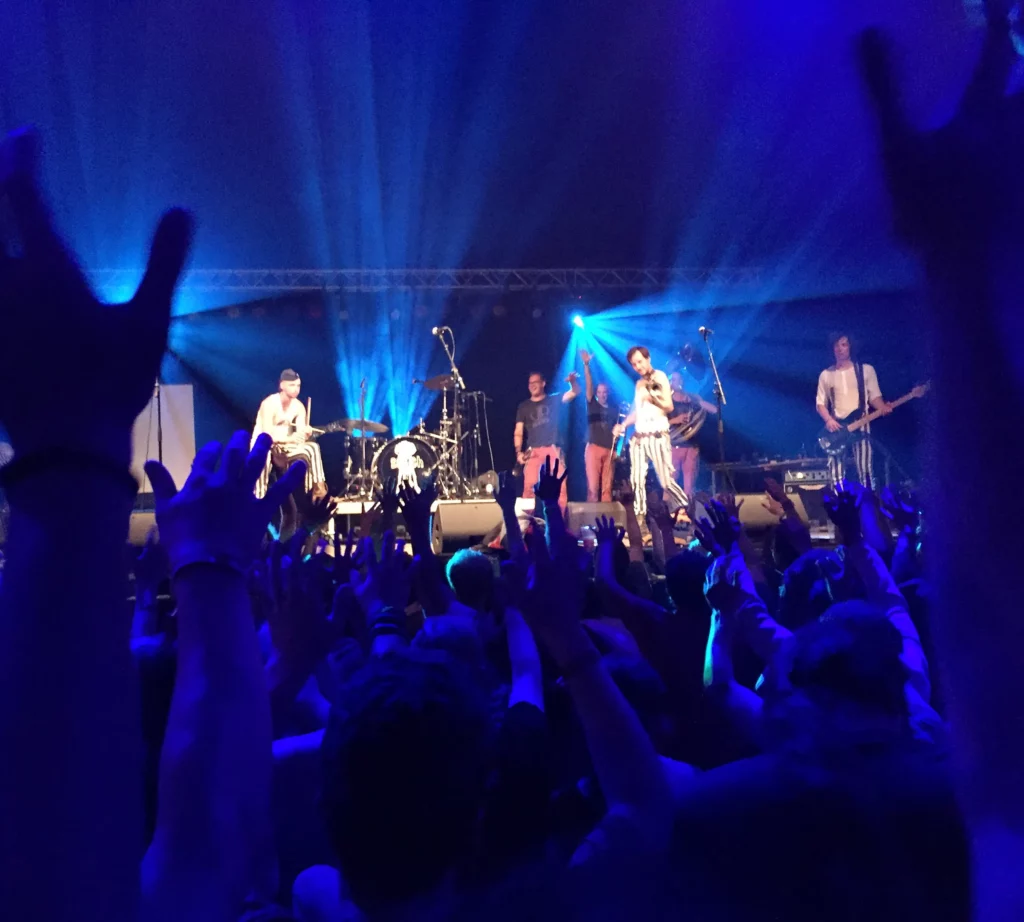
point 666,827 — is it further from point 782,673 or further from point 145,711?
point 145,711

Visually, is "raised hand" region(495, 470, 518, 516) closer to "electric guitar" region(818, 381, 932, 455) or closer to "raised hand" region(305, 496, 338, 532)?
"raised hand" region(305, 496, 338, 532)

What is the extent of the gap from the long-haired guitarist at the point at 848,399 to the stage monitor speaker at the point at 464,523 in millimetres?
3736

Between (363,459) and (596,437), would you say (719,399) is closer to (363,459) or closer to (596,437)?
(596,437)

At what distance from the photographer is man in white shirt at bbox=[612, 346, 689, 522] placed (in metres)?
8.60

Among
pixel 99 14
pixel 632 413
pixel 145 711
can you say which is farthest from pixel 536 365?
pixel 145 711

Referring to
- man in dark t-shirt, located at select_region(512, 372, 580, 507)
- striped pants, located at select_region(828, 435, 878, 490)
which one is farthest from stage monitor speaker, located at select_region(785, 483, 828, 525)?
man in dark t-shirt, located at select_region(512, 372, 580, 507)

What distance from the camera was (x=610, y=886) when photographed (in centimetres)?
100

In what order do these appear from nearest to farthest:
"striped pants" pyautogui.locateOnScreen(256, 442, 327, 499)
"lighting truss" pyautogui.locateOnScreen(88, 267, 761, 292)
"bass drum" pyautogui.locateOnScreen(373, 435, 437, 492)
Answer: "striped pants" pyautogui.locateOnScreen(256, 442, 327, 499)
"bass drum" pyautogui.locateOnScreen(373, 435, 437, 492)
"lighting truss" pyautogui.locateOnScreen(88, 267, 761, 292)

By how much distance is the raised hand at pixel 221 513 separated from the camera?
86 cm

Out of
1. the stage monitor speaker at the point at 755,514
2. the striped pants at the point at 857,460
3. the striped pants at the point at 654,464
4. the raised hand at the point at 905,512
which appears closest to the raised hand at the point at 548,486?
the raised hand at the point at 905,512

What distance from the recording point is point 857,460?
8445 mm

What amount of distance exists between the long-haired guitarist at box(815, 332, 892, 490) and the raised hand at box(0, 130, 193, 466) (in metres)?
8.60

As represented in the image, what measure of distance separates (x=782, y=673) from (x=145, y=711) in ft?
3.87

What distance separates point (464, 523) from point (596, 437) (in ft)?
8.15
